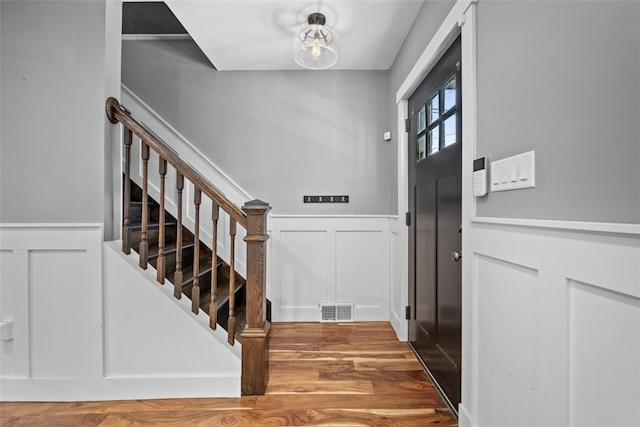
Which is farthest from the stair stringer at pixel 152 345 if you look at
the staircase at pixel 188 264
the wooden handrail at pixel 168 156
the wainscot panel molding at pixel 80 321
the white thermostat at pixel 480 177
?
the white thermostat at pixel 480 177

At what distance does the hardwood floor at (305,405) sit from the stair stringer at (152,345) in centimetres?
6

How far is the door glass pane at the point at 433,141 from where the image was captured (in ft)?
5.66

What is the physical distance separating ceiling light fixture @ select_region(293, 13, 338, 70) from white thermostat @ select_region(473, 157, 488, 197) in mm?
1467

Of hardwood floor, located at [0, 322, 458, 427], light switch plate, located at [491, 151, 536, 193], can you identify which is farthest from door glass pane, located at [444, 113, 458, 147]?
hardwood floor, located at [0, 322, 458, 427]

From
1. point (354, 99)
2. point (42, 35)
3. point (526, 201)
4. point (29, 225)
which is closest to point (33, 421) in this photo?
point (29, 225)

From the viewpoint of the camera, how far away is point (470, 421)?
1259 millimetres

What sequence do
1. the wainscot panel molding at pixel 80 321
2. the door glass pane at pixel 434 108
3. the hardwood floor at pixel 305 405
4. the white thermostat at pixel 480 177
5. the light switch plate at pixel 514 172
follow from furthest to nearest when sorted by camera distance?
the door glass pane at pixel 434 108, the wainscot panel molding at pixel 80 321, the hardwood floor at pixel 305 405, the white thermostat at pixel 480 177, the light switch plate at pixel 514 172

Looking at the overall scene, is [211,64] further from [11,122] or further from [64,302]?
[64,302]

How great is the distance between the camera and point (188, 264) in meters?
2.45

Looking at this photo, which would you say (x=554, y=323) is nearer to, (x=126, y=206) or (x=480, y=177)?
(x=480, y=177)

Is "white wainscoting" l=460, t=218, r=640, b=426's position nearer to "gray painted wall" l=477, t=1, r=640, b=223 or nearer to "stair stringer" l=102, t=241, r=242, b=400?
"gray painted wall" l=477, t=1, r=640, b=223

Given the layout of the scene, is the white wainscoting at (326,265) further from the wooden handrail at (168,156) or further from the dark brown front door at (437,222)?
the wooden handrail at (168,156)

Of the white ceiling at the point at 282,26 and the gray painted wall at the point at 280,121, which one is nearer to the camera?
the white ceiling at the point at 282,26

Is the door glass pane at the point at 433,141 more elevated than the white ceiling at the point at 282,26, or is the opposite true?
the white ceiling at the point at 282,26
